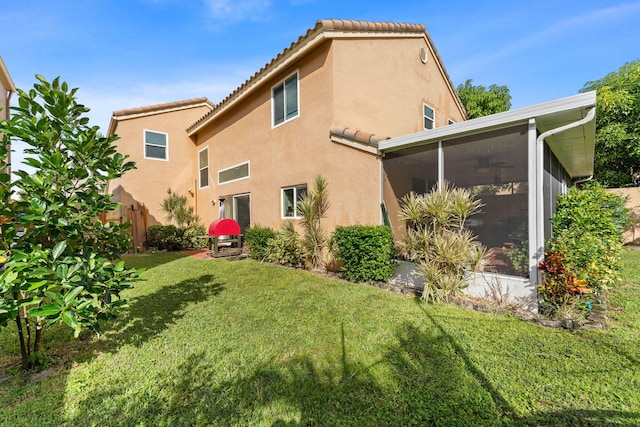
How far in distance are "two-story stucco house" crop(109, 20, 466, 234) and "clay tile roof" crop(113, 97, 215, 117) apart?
2.2 inches

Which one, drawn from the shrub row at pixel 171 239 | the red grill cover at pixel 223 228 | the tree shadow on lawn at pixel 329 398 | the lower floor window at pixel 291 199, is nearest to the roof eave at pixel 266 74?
the lower floor window at pixel 291 199

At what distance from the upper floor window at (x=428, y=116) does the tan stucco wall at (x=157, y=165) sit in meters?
13.7

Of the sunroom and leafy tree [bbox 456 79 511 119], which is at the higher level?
leafy tree [bbox 456 79 511 119]

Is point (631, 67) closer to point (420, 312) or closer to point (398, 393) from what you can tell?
point (420, 312)

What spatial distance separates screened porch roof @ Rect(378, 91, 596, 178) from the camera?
4.83m

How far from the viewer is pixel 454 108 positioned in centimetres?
1484

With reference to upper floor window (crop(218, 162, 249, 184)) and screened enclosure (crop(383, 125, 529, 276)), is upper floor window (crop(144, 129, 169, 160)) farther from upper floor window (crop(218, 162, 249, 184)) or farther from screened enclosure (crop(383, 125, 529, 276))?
screened enclosure (crop(383, 125, 529, 276))

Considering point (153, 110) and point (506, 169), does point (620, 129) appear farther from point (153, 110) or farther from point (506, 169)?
point (153, 110)

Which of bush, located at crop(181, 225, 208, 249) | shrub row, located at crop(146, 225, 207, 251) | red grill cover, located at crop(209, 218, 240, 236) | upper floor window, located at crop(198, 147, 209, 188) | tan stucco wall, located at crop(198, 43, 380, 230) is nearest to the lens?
tan stucco wall, located at crop(198, 43, 380, 230)

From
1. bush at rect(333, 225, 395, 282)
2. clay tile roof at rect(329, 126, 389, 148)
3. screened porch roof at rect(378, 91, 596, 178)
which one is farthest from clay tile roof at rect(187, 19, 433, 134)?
bush at rect(333, 225, 395, 282)

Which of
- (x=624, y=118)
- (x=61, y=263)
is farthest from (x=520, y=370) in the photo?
(x=624, y=118)

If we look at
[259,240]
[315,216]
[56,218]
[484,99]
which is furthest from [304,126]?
[484,99]

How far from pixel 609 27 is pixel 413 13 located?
6802 millimetres

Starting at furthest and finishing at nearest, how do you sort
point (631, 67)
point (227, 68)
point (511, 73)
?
point (631, 67) < point (511, 73) < point (227, 68)
